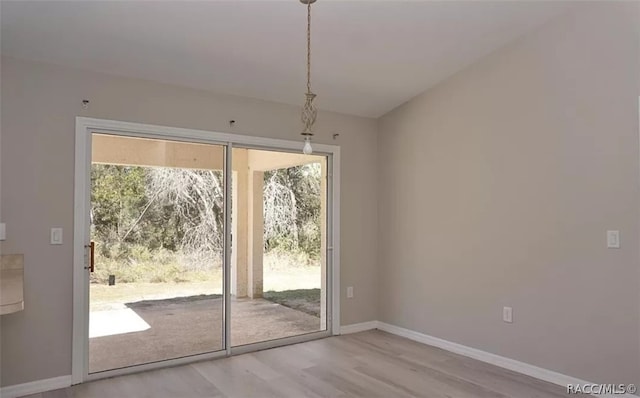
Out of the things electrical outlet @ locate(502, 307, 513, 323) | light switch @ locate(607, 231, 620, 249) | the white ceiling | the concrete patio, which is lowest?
the concrete patio

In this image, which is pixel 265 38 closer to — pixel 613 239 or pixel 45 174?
pixel 45 174

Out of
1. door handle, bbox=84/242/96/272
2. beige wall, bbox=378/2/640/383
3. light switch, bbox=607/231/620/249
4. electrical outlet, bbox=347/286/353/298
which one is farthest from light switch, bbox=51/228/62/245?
light switch, bbox=607/231/620/249

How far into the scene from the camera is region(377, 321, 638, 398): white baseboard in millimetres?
3533

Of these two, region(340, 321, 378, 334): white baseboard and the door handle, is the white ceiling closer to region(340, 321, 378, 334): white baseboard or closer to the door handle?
the door handle

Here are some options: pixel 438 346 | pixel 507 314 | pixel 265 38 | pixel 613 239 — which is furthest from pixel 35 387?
pixel 613 239

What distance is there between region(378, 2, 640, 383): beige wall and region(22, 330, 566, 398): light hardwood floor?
0.39 meters

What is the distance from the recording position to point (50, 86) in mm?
3461

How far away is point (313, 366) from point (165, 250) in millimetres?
1645

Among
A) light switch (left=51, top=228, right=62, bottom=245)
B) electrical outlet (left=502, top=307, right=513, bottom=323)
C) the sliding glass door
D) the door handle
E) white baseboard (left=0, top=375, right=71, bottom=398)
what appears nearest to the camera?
white baseboard (left=0, top=375, right=71, bottom=398)

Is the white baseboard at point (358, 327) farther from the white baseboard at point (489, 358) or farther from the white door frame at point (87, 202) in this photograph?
the white door frame at point (87, 202)

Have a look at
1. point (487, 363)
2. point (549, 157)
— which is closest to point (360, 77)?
point (549, 157)

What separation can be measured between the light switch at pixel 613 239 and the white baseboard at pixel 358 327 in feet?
8.81

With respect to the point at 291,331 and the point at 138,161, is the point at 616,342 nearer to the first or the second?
the point at 291,331

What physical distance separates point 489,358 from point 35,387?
3.67m
